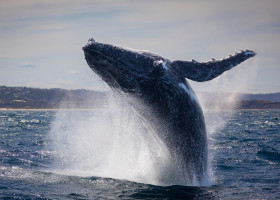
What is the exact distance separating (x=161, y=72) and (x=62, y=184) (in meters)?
4.06

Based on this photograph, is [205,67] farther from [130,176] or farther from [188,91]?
[130,176]

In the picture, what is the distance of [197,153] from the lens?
873cm

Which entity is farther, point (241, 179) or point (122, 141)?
point (122, 141)

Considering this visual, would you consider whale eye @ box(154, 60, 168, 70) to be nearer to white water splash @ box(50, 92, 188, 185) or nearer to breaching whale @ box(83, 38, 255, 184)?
breaching whale @ box(83, 38, 255, 184)

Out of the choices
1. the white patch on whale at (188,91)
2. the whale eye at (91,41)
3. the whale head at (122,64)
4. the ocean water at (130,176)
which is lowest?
the ocean water at (130,176)

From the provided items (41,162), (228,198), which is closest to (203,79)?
(228,198)

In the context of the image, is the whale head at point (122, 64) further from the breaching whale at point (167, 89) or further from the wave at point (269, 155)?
the wave at point (269, 155)

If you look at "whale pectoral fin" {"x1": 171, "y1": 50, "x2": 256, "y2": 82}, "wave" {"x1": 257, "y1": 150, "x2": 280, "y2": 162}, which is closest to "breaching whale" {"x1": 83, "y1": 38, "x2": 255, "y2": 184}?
"whale pectoral fin" {"x1": 171, "y1": 50, "x2": 256, "y2": 82}

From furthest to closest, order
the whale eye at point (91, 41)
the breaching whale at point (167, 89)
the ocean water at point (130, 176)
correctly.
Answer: the ocean water at point (130, 176) → the breaching whale at point (167, 89) → the whale eye at point (91, 41)

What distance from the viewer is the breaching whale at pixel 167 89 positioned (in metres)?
7.32

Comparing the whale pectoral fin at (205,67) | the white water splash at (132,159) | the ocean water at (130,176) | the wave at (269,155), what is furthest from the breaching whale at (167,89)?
the wave at (269,155)

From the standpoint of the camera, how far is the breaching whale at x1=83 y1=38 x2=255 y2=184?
24.0 feet

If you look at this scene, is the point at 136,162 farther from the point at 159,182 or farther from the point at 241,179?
the point at 241,179

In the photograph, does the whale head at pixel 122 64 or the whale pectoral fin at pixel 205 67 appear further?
the whale pectoral fin at pixel 205 67
